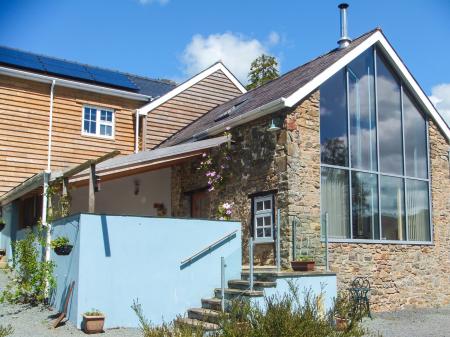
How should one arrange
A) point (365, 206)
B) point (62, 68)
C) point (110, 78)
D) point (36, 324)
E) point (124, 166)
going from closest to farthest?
point (36, 324)
point (124, 166)
point (365, 206)
point (62, 68)
point (110, 78)

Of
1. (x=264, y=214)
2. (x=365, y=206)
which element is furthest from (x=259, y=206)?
(x=365, y=206)

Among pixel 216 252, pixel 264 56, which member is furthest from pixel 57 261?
pixel 264 56

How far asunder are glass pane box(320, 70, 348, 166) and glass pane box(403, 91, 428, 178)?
2443 mm

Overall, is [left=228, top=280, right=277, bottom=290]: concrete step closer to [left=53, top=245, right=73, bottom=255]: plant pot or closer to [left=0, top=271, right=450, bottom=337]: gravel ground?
[left=0, top=271, right=450, bottom=337]: gravel ground

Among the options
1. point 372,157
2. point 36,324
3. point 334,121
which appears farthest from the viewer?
point 372,157

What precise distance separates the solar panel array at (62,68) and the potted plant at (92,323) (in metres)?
10.2

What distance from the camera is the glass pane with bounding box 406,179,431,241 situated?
46.2 feet

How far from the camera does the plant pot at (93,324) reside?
8930 mm

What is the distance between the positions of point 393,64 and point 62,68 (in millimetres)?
10766

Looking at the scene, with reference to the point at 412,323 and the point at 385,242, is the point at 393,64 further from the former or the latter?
the point at 412,323

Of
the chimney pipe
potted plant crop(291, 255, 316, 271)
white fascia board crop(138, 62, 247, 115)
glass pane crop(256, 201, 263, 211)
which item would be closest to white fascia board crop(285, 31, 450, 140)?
the chimney pipe

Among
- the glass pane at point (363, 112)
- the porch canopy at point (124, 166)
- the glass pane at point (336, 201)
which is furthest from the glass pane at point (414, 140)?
the porch canopy at point (124, 166)

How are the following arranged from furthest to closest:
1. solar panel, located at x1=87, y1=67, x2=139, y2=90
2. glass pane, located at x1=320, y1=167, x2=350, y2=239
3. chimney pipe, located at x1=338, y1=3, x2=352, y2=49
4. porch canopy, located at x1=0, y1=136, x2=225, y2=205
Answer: solar panel, located at x1=87, y1=67, x2=139, y2=90 < chimney pipe, located at x1=338, y1=3, x2=352, y2=49 < glass pane, located at x1=320, y1=167, x2=350, y2=239 < porch canopy, located at x1=0, y1=136, x2=225, y2=205

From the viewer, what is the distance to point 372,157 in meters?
13.6
